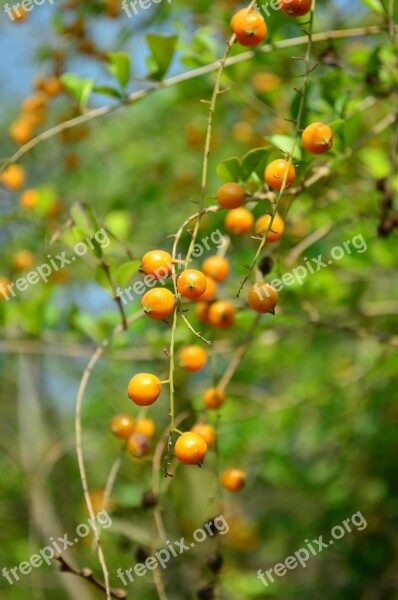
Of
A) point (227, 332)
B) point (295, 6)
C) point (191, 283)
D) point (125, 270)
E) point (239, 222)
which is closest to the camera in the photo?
point (191, 283)

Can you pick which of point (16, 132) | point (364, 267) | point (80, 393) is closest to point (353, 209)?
point (364, 267)

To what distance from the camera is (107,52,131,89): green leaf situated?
1884 millimetres

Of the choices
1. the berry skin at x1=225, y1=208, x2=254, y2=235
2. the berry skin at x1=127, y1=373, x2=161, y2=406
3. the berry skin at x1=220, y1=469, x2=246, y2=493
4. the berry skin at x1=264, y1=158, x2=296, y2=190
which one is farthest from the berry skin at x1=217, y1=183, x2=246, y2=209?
the berry skin at x1=220, y1=469, x2=246, y2=493

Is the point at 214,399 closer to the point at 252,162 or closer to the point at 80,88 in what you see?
the point at 252,162

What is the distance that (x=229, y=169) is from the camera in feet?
4.84

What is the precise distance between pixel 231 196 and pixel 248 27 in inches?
13.7

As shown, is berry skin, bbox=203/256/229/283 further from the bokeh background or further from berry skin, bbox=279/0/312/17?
berry skin, bbox=279/0/312/17

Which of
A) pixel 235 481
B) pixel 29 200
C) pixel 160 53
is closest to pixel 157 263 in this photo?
pixel 235 481

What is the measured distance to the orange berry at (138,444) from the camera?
179 cm

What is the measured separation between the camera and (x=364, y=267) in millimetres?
2678

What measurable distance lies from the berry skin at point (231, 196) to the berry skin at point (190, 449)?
0.49m

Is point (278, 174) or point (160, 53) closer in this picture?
point (278, 174)

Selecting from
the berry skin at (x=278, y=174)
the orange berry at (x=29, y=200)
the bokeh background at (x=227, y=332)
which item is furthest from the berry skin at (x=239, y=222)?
the orange berry at (x=29, y=200)

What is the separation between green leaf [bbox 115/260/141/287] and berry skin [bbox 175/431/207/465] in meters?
0.63
